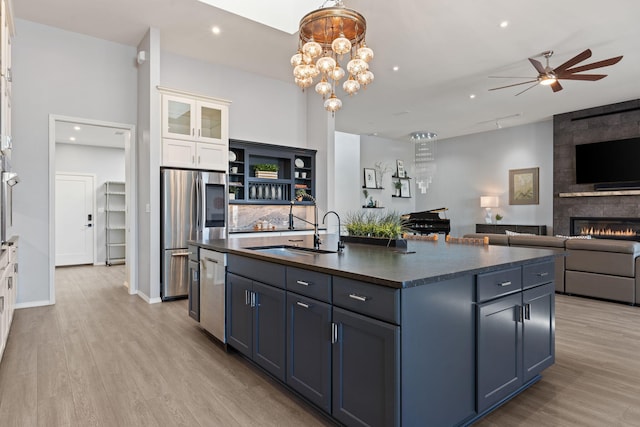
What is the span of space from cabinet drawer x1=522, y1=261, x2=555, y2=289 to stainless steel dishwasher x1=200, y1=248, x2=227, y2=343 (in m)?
2.15

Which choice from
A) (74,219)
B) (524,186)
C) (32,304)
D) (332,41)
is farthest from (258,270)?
(524,186)

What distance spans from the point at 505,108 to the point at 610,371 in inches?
250

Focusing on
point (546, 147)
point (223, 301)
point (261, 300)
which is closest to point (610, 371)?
point (261, 300)

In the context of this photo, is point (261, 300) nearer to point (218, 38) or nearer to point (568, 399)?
point (568, 399)

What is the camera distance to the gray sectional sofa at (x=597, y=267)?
4.46 meters

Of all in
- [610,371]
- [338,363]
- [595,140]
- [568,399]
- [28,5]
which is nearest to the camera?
[338,363]

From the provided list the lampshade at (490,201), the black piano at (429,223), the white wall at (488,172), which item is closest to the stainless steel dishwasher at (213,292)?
the black piano at (429,223)

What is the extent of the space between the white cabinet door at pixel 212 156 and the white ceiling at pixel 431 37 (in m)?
1.38

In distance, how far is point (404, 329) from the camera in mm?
1564

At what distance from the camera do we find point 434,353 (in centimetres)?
170

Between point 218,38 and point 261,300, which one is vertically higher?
point 218,38

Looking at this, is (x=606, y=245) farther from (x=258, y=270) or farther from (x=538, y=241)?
(x=258, y=270)

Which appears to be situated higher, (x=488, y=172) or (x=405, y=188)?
(x=488, y=172)

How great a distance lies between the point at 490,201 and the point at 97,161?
9.58 meters
